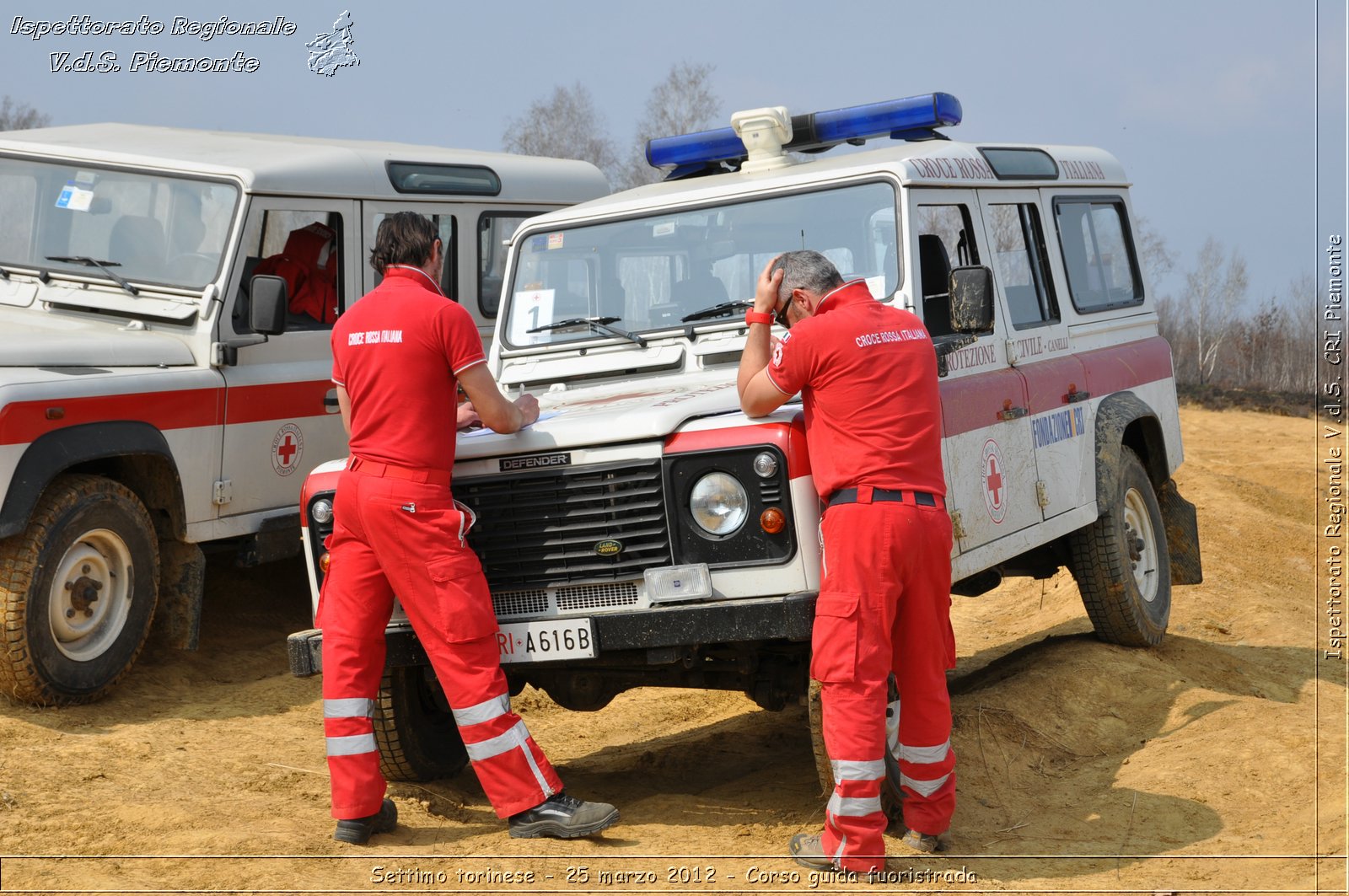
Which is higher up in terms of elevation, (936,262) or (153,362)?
(936,262)

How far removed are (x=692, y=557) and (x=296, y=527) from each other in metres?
3.53

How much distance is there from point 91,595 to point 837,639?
3.87 meters

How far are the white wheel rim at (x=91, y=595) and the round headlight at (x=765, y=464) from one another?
3.54 metres

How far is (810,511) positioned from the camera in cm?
458

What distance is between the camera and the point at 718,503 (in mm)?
4645

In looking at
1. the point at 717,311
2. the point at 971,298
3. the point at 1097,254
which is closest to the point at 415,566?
the point at 717,311

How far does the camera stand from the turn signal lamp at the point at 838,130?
260 inches

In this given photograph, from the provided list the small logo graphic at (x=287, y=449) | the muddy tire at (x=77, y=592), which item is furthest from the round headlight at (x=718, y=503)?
the small logo graphic at (x=287, y=449)

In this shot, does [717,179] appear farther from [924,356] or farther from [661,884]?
[661,884]

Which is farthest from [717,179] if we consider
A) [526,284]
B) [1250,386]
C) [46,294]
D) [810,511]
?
[1250,386]

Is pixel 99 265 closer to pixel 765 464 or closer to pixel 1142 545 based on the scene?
pixel 765 464

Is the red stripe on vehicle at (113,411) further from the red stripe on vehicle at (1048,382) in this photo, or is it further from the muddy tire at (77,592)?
the red stripe on vehicle at (1048,382)

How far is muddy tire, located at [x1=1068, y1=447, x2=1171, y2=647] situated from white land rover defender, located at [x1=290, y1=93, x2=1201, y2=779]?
17 mm

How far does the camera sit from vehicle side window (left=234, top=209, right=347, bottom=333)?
7375mm
